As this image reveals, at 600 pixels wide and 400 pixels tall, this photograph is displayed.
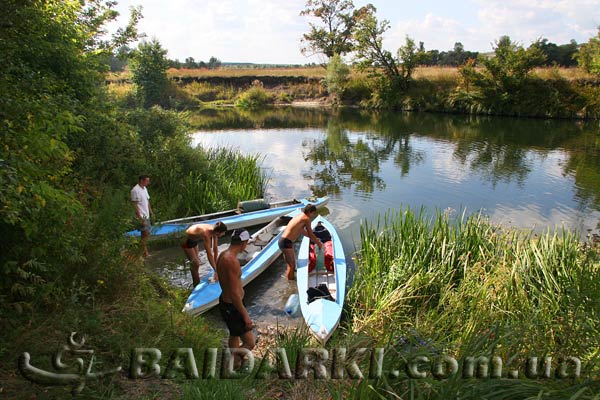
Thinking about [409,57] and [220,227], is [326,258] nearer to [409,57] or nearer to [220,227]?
[220,227]

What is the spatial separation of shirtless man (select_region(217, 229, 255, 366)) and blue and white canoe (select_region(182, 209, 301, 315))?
5.76 feet

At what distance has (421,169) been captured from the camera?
20.1 m

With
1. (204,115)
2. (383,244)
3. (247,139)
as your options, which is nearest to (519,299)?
(383,244)

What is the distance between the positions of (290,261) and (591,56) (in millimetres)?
36979

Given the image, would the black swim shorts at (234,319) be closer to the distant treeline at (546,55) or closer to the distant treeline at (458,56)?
the distant treeline at (458,56)

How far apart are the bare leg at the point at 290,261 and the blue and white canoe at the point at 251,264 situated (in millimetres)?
541

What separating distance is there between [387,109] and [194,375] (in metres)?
42.5

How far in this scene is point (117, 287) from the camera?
17.7 ft

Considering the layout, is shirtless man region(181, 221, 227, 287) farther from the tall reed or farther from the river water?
the tall reed

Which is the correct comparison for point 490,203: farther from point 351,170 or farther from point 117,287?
point 117,287

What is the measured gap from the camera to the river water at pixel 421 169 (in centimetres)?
1279

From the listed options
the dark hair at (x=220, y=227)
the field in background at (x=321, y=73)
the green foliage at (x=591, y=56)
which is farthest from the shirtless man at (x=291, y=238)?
the green foliage at (x=591, y=56)

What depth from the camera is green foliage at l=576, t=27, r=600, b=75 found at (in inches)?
1289

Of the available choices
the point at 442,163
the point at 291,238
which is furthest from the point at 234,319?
the point at 442,163
